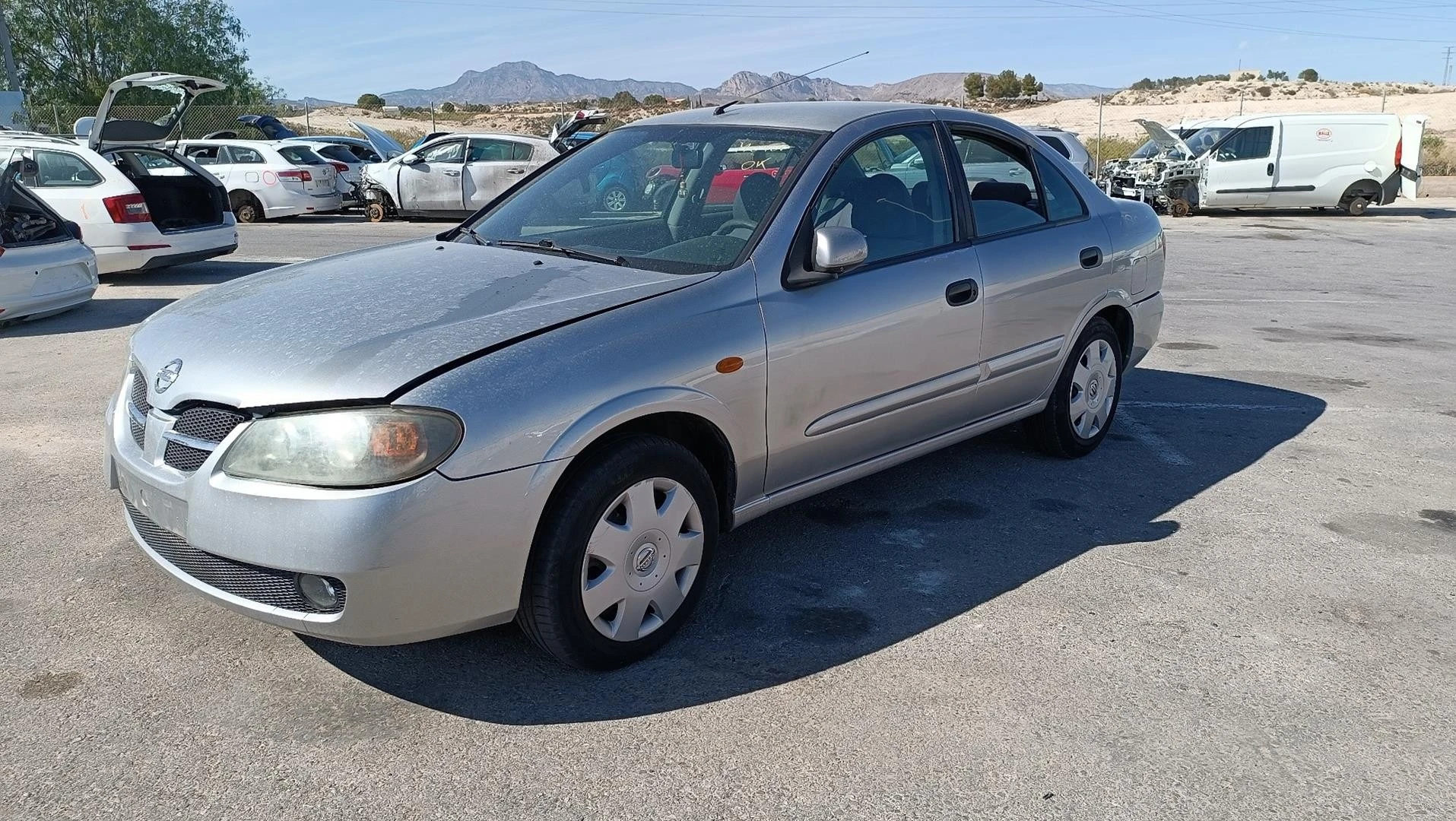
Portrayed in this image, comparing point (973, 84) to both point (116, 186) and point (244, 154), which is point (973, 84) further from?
point (116, 186)

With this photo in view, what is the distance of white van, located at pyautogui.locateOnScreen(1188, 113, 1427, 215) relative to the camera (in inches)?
811

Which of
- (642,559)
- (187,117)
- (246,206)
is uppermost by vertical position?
(187,117)

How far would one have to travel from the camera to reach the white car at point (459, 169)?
18.6 m

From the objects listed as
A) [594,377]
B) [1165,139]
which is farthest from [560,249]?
[1165,139]

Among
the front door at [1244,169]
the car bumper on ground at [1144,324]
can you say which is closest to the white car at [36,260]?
the car bumper on ground at [1144,324]

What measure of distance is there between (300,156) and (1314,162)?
1817 cm

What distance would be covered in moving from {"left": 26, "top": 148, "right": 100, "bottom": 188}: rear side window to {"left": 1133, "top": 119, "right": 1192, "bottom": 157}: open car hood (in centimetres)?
1766

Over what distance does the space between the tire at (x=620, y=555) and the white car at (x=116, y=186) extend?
9.22 m

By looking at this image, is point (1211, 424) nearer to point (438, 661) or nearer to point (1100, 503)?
point (1100, 503)

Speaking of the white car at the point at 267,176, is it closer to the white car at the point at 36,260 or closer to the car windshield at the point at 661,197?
the white car at the point at 36,260

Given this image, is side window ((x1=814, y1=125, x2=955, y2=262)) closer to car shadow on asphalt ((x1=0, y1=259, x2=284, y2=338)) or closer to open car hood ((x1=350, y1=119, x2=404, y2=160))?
car shadow on asphalt ((x1=0, y1=259, x2=284, y2=338))

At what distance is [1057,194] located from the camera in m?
5.36

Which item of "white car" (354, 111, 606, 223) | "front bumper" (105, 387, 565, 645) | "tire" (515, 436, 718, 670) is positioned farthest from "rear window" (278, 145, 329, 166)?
"tire" (515, 436, 718, 670)

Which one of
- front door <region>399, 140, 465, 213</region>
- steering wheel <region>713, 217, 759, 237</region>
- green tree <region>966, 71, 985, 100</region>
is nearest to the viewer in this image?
steering wheel <region>713, 217, 759, 237</region>
